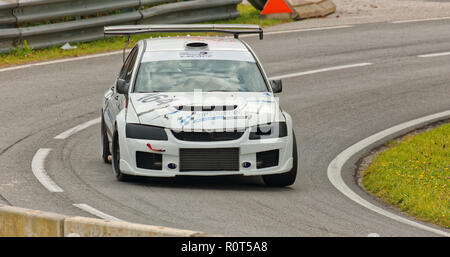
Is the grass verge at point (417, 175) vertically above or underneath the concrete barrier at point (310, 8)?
above

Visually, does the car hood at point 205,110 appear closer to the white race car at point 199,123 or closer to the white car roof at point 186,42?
the white race car at point 199,123

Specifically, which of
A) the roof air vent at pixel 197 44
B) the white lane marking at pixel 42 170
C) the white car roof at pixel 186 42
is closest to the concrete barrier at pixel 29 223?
the white lane marking at pixel 42 170

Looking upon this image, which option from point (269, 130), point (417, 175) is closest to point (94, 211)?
point (269, 130)

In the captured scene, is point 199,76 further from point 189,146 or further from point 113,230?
Result: point 113,230

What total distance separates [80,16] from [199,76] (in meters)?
9.31

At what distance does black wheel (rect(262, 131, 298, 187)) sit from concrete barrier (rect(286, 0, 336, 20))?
1328cm

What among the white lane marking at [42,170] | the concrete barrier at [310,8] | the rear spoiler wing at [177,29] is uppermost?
the rear spoiler wing at [177,29]

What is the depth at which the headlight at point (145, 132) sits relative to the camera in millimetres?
10094

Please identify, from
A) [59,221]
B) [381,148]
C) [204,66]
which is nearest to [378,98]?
[381,148]

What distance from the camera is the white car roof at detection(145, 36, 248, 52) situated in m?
11.9

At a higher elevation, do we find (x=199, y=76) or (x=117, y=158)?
(x=199, y=76)

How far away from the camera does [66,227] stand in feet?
23.3

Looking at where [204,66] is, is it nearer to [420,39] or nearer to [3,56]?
[3,56]

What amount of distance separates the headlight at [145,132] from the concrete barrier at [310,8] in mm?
13819
